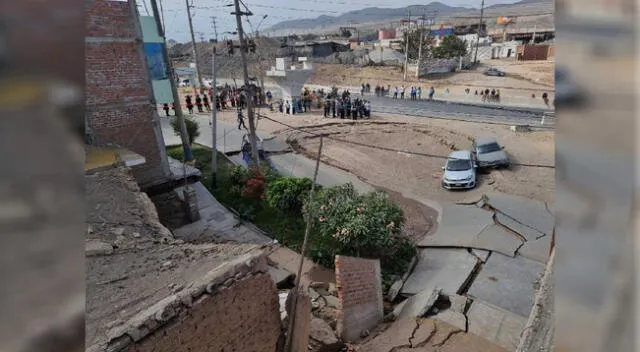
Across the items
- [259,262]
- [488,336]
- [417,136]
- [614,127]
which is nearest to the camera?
[614,127]

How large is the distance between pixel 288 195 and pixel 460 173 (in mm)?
7062

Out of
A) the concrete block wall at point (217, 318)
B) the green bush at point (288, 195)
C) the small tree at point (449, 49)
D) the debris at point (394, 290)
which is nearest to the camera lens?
the concrete block wall at point (217, 318)

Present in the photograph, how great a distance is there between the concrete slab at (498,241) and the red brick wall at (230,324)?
696cm

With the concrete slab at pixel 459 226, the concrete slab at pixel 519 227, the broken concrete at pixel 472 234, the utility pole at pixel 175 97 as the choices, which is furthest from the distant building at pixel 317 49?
the concrete slab at pixel 519 227

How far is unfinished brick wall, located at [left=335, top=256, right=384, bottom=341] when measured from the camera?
7.76 metres

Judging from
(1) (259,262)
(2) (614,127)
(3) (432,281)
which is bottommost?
(3) (432,281)

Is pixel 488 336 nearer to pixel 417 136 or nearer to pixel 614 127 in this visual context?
pixel 614 127

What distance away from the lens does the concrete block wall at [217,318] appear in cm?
407

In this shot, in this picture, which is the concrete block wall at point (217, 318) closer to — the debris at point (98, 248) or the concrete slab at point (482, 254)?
the debris at point (98, 248)

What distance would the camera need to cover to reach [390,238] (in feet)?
33.7

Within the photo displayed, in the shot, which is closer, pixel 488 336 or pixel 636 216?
pixel 636 216

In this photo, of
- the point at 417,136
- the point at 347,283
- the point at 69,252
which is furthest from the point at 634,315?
the point at 417,136

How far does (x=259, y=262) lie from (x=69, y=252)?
15.4ft

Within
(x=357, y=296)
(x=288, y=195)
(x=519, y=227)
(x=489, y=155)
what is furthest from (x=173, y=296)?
(x=489, y=155)
